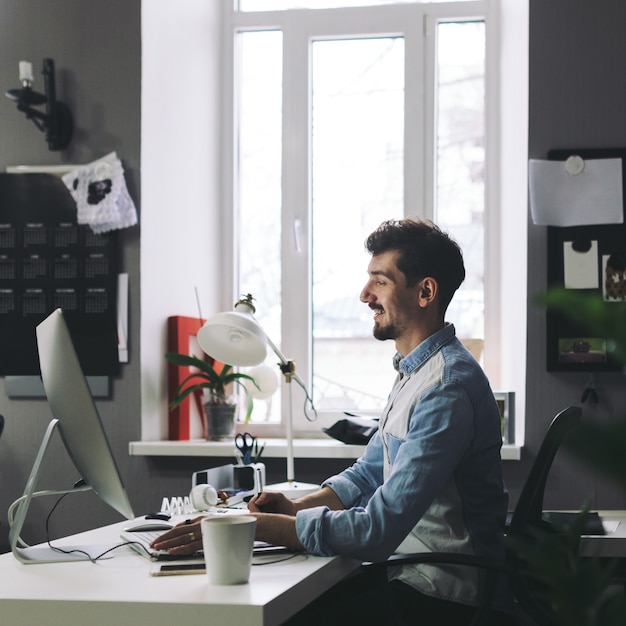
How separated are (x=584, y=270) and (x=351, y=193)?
101cm

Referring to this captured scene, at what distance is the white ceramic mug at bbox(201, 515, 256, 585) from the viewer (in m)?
1.28

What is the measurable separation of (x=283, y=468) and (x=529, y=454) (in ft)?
2.63

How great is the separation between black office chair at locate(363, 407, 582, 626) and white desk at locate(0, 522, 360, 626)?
0.17m

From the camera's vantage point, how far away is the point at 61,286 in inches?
122

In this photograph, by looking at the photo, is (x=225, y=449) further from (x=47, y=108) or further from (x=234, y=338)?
(x=47, y=108)

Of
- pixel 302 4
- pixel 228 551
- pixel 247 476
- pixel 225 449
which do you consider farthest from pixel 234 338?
pixel 302 4

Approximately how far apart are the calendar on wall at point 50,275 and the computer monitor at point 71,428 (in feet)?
4.84

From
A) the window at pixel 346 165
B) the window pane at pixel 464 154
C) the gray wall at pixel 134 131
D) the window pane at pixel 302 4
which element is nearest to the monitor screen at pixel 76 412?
the gray wall at pixel 134 131

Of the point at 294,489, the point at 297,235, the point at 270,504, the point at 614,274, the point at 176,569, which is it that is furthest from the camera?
the point at 297,235

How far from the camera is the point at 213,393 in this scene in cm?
318

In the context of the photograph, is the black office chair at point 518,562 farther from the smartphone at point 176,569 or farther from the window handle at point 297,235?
the window handle at point 297,235

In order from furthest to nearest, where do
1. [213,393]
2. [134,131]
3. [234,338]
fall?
[213,393]
[134,131]
[234,338]

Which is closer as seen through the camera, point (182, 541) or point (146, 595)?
point (146, 595)

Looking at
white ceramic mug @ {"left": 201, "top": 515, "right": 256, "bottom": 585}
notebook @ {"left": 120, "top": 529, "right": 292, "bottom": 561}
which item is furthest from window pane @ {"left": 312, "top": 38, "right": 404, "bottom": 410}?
white ceramic mug @ {"left": 201, "top": 515, "right": 256, "bottom": 585}
